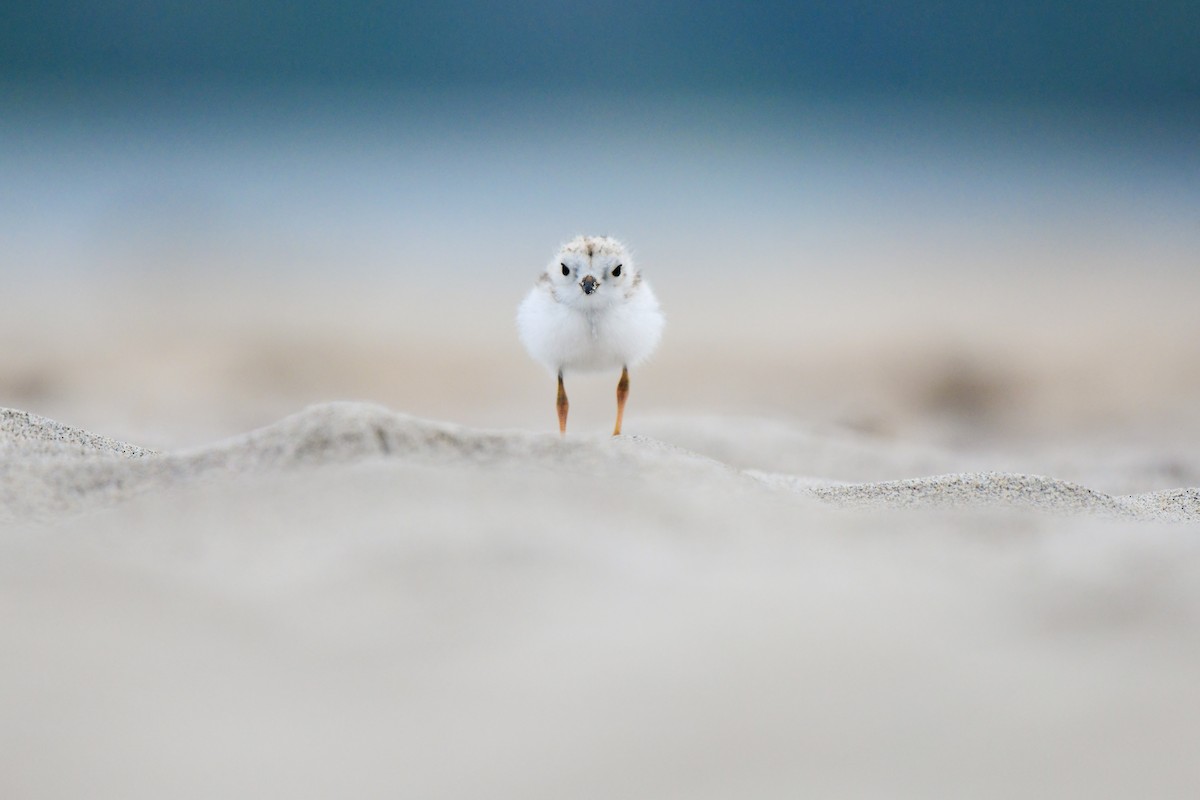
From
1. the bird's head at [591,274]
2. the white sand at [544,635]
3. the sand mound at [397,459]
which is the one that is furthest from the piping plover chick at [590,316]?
the white sand at [544,635]

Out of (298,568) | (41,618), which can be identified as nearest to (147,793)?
(41,618)

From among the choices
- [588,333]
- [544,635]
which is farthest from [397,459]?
[588,333]

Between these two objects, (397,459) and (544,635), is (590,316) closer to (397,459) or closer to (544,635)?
(397,459)

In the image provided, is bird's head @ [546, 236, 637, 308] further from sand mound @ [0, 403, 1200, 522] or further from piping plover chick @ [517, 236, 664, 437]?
sand mound @ [0, 403, 1200, 522]

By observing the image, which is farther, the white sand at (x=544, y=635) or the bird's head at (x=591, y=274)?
the bird's head at (x=591, y=274)

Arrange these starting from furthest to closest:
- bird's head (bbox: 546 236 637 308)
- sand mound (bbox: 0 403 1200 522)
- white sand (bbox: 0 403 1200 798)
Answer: bird's head (bbox: 546 236 637 308), sand mound (bbox: 0 403 1200 522), white sand (bbox: 0 403 1200 798)

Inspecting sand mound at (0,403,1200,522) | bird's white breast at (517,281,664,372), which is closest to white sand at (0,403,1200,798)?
sand mound at (0,403,1200,522)

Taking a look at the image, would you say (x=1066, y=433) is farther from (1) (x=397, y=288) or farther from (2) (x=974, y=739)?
(1) (x=397, y=288)

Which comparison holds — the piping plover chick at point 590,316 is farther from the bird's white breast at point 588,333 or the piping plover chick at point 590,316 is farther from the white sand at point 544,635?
the white sand at point 544,635
